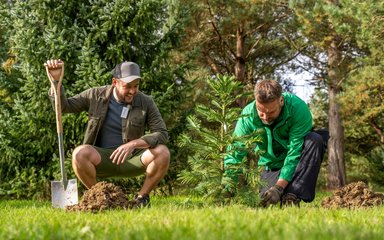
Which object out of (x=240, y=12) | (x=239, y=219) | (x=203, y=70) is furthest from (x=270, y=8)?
(x=239, y=219)

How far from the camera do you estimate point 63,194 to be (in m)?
5.74

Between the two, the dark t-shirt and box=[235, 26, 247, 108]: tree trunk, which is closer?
the dark t-shirt

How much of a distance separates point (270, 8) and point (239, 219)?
15990mm

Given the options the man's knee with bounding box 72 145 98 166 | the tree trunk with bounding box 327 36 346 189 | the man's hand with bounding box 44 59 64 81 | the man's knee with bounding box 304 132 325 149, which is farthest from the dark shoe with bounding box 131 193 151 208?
the tree trunk with bounding box 327 36 346 189

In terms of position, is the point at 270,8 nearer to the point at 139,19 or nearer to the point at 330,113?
the point at 330,113

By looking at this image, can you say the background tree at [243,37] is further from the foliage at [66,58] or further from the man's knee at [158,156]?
the man's knee at [158,156]

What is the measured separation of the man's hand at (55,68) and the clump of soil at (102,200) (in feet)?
4.62

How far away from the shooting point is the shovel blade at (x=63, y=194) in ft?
18.6

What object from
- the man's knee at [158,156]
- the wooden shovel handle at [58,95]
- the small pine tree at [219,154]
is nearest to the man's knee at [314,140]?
the small pine tree at [219,154]

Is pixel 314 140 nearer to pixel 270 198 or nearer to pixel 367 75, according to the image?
pixel 270 198

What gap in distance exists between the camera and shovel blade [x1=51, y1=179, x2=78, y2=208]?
5668 millimetres

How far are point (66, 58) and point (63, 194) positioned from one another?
386cm

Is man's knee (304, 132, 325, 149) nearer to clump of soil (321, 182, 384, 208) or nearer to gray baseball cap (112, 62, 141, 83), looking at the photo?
clump of soil (321, 182, 384, 208)

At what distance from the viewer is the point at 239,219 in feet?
11.7
